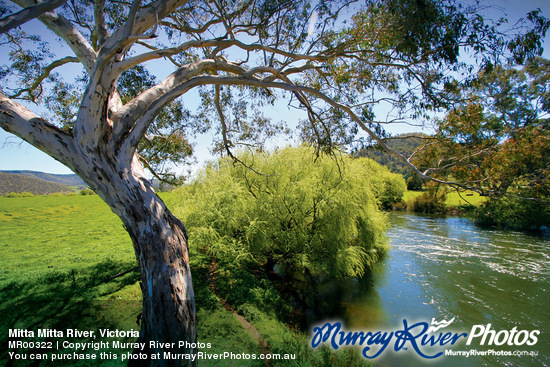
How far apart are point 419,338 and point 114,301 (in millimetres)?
8477

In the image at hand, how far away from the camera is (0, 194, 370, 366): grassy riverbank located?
499 cm

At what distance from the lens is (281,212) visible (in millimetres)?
9422

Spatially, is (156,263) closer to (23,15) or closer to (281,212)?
(23,15)

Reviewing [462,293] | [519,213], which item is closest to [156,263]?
[462,293]

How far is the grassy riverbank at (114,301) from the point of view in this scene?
499 cm

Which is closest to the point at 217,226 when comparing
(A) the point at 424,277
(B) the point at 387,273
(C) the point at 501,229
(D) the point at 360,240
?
(D) the point at 360,240

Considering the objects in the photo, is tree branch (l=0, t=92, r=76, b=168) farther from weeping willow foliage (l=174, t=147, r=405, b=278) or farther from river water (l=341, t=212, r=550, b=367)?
river water (l=341, t=212, r=550, b=367)

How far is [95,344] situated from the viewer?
4.45m

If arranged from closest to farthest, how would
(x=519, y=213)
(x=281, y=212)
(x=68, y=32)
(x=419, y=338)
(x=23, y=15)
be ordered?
(x=23, y=15), (x=68, y=32), (x=419, y=338), (x=281, y=212), (x=519, y=213)

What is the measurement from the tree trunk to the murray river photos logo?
4.24 meters

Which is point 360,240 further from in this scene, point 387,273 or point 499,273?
point 499,273

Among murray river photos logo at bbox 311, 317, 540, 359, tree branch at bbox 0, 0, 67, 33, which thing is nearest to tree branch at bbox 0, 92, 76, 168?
tree branch at bbox 0, 0, 67, 33

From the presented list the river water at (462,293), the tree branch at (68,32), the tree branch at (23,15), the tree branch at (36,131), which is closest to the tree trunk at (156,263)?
the tree branch at (36,131)

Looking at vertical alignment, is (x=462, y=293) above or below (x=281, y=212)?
below
